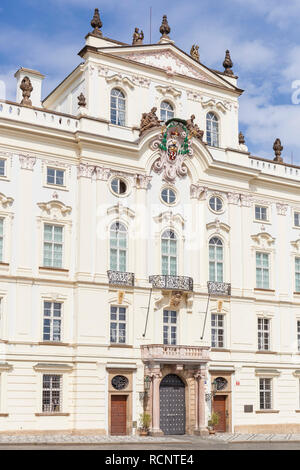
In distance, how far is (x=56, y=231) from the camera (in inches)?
1603

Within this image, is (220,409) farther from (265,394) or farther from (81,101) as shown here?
(81,101)

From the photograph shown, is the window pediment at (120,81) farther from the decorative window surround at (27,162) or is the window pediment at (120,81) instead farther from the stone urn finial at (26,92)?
the decorative window surround at (27,162)

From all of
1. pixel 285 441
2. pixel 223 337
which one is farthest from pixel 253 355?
pixel 285 441

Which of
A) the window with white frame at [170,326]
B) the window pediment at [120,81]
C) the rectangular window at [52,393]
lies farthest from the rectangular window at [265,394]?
the window pediment at [120,81]

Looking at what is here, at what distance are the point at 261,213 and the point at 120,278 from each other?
1202 centimetres

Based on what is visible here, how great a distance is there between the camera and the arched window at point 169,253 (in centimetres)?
4378

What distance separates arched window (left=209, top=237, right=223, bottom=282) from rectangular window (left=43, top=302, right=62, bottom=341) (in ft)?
33.2

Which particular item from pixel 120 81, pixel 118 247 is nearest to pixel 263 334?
pixel 118 247

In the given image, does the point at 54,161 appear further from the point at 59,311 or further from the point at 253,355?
the point at 253,355

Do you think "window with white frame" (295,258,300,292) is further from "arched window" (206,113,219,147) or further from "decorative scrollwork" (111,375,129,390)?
"decorative scrollwork" (111,375,129,390)

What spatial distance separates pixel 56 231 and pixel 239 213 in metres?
12.5

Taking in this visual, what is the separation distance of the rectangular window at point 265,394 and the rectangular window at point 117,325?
1022 cm

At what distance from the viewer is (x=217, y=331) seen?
148 ft

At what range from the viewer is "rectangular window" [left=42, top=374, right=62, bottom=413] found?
127 feet
